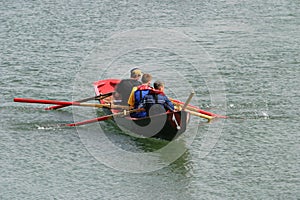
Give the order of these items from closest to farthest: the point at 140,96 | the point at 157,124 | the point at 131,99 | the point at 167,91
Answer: the point at 157,124 → the point at 140,96 → the point at 131,99 → the point at 167,91

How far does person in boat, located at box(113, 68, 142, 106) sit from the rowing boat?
344 millimetres

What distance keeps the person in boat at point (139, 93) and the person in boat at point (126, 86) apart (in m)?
0.67

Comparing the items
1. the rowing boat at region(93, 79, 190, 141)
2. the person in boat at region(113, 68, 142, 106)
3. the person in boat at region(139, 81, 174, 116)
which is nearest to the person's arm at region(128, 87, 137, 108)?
the rowing boat at region(93, 79, 190, 141)

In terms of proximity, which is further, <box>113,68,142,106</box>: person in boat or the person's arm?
<box>113,68,142,106</box>: person in boat

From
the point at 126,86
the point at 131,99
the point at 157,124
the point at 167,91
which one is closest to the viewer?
the point at 157,124

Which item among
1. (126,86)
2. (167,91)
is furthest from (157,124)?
(167,91)

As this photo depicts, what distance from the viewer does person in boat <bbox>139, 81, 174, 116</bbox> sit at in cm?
1459

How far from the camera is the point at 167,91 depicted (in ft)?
59.6

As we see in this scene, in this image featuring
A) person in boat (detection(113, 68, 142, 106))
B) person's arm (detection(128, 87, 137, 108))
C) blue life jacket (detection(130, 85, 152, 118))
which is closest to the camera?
blue life jacket (detection(130, 85, 152, 118))

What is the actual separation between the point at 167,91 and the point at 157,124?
3682 mm

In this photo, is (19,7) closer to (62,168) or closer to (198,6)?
(198,6)

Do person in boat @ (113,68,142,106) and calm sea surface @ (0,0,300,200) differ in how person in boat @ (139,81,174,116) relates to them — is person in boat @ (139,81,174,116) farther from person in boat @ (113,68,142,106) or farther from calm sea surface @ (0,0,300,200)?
person in boat @ (113,68,142,106)

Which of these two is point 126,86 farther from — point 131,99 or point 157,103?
point 157,103

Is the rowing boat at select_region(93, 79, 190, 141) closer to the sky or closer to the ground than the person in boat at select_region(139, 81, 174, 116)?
closer to the ground
